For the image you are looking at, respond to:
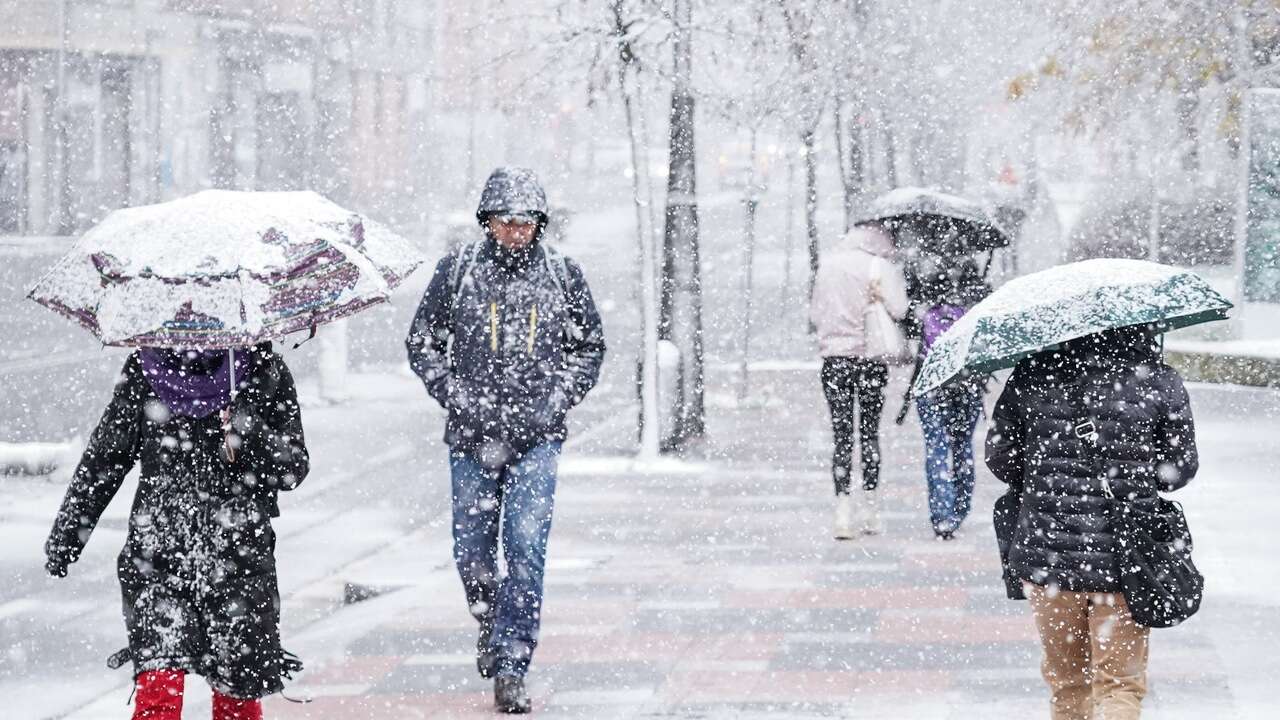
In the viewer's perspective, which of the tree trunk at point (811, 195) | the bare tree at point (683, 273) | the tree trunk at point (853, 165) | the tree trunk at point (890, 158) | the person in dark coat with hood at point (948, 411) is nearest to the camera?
the person in dark coat with hood at point (948, 411)

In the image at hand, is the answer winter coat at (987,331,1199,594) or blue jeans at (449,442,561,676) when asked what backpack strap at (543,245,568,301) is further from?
winter coat at (987,331,1199,594)

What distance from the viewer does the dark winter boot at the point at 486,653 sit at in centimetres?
679

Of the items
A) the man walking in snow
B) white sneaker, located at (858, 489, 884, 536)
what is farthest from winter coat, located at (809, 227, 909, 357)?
the man walking in snow

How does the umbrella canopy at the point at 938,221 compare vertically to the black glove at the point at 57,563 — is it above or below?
above

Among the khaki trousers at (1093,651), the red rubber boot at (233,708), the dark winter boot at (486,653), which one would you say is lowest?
the dark winter boot at (486,653)

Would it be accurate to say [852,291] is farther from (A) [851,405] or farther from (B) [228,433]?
(B) [228,433]

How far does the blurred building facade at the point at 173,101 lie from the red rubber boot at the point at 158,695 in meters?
34.0

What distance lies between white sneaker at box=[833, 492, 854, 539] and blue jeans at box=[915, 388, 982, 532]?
1.40 ft

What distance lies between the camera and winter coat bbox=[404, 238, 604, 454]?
22.1 ft

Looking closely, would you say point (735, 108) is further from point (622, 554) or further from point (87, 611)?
point (87, 611)

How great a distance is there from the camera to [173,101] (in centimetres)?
4166

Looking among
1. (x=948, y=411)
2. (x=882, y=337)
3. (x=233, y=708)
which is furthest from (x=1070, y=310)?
(x=948, y=411)

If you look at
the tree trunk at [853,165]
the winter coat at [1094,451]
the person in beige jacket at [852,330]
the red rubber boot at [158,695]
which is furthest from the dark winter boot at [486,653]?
the tree trunk at [853,165]

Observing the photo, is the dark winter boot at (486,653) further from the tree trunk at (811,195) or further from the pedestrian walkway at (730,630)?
the tree trunk at (811,195)
